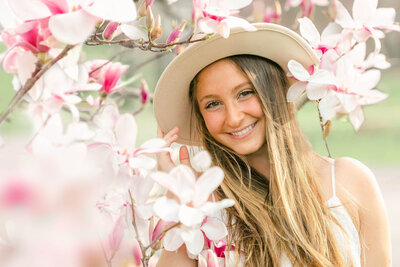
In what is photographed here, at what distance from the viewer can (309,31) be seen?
118 centimetres

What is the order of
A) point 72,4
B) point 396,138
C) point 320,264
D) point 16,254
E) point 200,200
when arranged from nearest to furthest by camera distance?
point 16,254 < point 72,4 < point 200,200 < point 320,264 < point 396,138

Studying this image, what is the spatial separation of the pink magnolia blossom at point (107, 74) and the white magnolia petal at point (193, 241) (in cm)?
46

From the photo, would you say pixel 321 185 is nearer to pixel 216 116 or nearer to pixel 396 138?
pixel 216 116

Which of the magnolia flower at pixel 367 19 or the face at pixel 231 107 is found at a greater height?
the magnolia flower at pixel 367 19

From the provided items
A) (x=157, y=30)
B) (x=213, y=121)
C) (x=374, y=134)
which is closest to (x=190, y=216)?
(x=157, y=30)

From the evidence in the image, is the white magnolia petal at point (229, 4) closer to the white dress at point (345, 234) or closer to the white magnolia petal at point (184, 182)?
the white magnolia petal at point (184, 182)

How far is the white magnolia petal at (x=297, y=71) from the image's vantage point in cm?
113

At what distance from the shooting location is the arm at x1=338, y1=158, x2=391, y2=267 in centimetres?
150

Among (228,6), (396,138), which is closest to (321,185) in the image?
(228,6)

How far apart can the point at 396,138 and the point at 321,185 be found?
8.31 meters

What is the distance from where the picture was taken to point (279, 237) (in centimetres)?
145

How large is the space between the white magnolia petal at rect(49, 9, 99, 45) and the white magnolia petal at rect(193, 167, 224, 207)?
237 millimetres

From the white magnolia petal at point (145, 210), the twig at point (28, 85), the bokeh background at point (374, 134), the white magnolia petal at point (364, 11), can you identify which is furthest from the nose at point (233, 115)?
the bokeh background at point (374, 134)

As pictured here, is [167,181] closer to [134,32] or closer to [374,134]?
[134,32]
